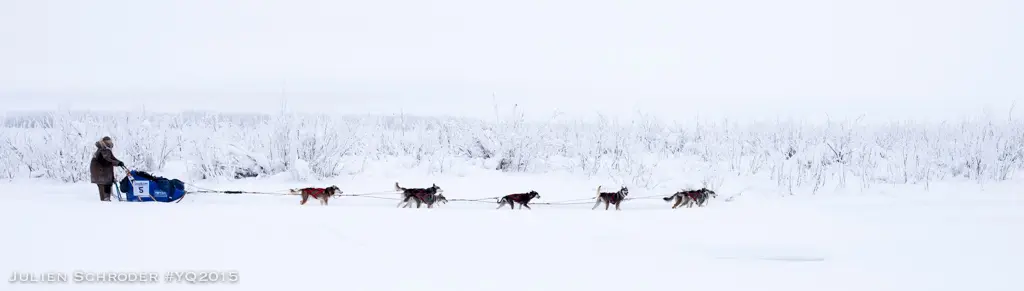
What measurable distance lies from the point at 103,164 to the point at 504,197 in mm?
4333

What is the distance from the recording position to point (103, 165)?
5637 millimetres

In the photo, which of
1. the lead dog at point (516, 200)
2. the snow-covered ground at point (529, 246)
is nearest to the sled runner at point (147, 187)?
the snow-covered ground at point (529, 246)

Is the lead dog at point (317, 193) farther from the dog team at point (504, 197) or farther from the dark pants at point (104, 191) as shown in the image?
the dark pants at point (104, 191)

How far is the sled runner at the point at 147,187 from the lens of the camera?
5.53 m

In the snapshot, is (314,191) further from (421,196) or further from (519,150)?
(519,150)

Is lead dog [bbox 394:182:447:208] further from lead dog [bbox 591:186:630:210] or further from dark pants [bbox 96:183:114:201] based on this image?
dark pants [bbox 96:183:114:201]

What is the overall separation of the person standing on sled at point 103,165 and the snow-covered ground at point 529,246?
0.43 m

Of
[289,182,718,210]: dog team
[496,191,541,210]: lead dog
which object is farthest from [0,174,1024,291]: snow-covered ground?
[496,191,541,210]: lead dog

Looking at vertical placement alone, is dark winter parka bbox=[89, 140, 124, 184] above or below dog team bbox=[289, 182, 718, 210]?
above

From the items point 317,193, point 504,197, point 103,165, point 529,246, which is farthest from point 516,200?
point 103,165

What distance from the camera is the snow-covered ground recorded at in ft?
9.73

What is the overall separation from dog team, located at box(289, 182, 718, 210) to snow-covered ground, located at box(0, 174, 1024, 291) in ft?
0.86

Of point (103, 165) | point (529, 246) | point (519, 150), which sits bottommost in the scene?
point (529, 246)

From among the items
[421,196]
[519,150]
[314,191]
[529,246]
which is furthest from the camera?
[519,150]
